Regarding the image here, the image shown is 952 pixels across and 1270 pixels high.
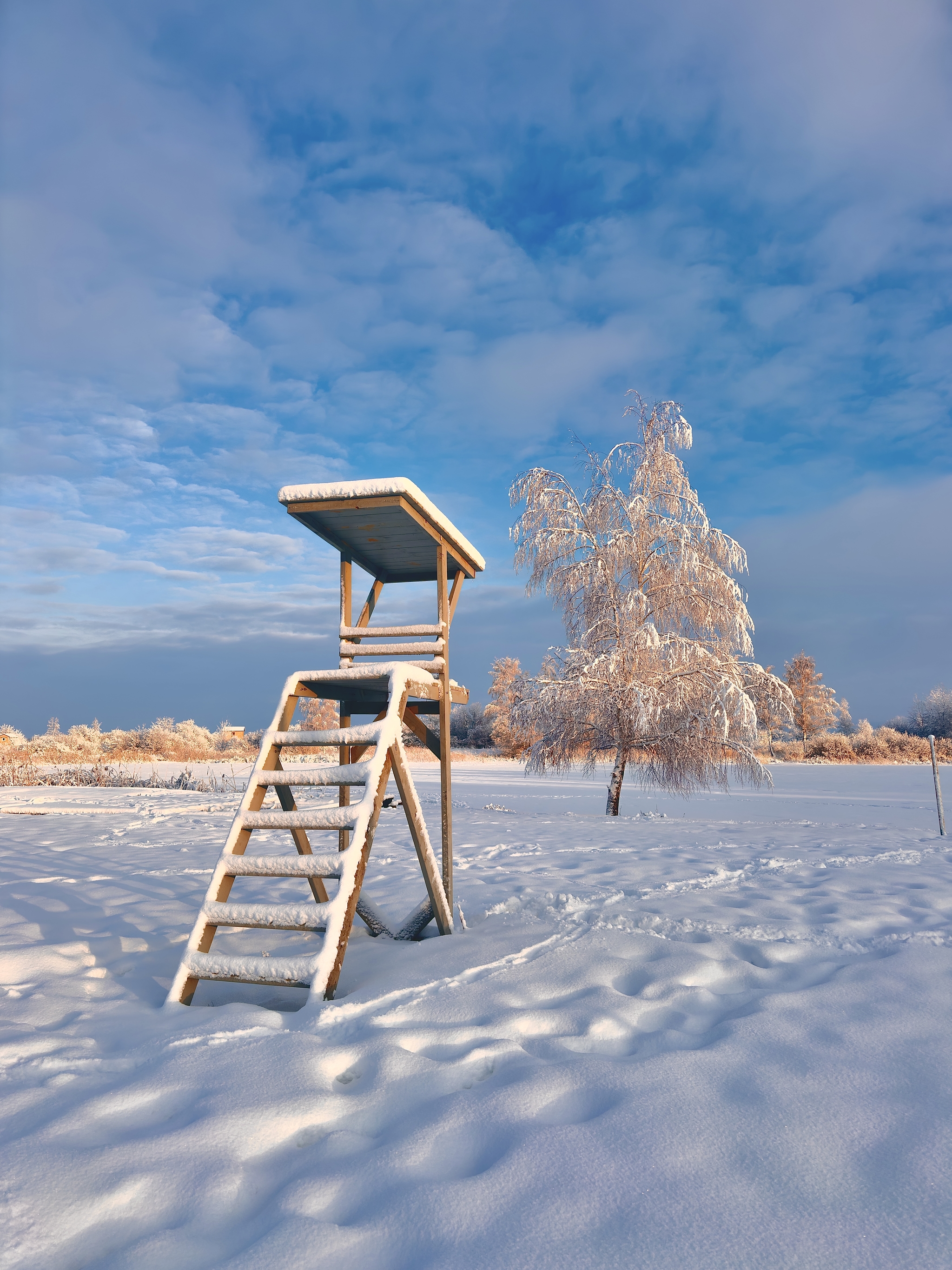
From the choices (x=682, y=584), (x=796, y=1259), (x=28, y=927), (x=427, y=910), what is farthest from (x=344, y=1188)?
(x=682, y=584)

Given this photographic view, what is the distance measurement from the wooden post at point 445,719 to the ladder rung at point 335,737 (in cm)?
76

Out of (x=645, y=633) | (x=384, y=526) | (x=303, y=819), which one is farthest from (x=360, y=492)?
(x=645, y=633)

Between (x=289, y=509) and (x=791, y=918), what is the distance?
4080 mm

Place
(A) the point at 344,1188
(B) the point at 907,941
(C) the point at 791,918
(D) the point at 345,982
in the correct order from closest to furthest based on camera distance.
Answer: (A) the point at 344,1188 → (D) the point at 345,982 → (B) the point at 907,941 → (C) the point at 791,918

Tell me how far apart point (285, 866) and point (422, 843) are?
0.99 meters

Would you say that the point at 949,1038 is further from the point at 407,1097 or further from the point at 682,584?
the point at 682,584

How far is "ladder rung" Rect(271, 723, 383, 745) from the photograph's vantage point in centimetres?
374

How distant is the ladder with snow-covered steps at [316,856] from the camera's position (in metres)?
3.16

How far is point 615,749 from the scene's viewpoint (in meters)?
12.0

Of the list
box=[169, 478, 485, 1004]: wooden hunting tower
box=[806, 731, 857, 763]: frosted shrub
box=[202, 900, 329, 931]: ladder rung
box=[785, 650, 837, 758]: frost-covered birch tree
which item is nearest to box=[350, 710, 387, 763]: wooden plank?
box=[169, 478, 485, 1004]: wooden hunting tower

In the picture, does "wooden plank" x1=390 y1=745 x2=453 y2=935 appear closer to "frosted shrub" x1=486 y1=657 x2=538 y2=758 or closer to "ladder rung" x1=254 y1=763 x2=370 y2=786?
"ladder rung" x1=254 y1=763 x2=370 y2=786

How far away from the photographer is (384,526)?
477cm

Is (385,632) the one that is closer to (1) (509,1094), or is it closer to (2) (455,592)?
(2) (455,592)

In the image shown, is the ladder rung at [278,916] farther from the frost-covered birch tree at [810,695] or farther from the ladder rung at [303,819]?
the frost-covered birch tree at [810,695]
